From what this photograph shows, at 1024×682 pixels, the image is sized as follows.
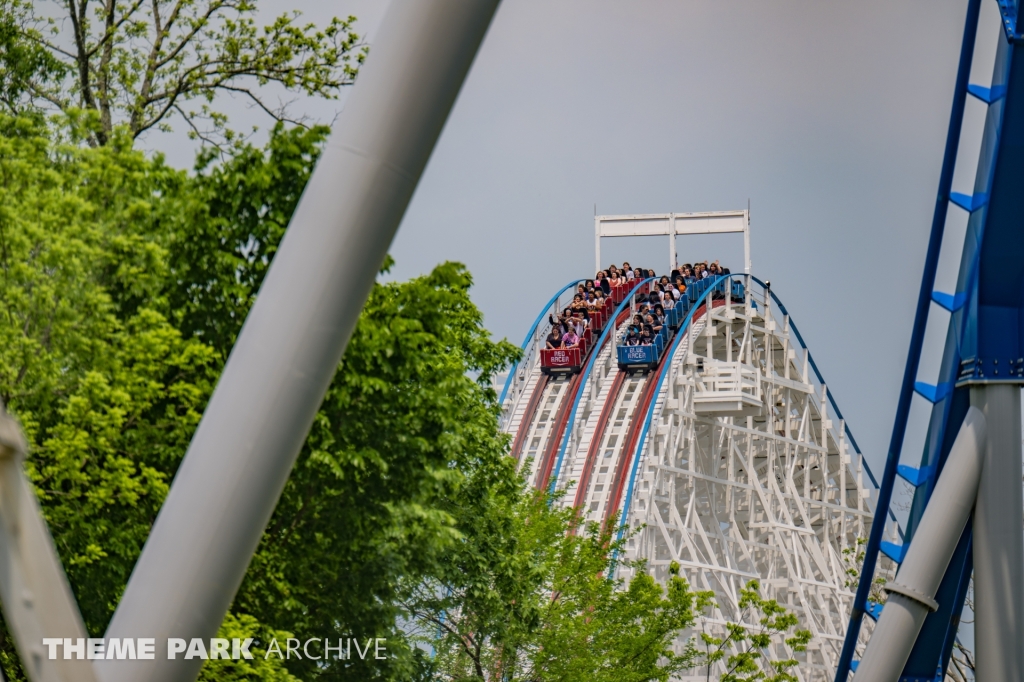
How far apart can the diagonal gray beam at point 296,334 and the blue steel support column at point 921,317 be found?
4.54 m

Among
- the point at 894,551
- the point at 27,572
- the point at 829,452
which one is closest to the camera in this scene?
the point at 27,572

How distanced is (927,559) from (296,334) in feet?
15.2

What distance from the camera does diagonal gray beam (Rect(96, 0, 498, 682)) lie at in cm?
159

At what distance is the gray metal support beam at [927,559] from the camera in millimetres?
5574

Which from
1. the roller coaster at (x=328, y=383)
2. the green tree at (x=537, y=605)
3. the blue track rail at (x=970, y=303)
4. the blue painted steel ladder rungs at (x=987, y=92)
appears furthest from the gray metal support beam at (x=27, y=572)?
the green tree at (x=537, y=605)

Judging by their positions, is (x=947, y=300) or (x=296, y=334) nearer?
(x=296, y=334)

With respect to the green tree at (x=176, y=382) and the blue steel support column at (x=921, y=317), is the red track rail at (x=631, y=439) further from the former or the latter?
the blue steel support column at (x=921, y=317)

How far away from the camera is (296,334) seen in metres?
1.65

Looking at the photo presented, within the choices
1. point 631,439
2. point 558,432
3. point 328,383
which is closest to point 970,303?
point 328,383

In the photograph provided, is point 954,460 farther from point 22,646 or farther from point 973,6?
point 22,646

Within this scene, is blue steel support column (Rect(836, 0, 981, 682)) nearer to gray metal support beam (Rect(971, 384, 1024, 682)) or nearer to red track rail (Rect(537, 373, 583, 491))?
gray metal support beam (Rect(971, 384, 1024, 682))

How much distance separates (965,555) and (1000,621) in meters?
0.62

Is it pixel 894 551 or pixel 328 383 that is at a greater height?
pixel 894 551

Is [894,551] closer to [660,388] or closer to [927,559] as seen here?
[927,559]
